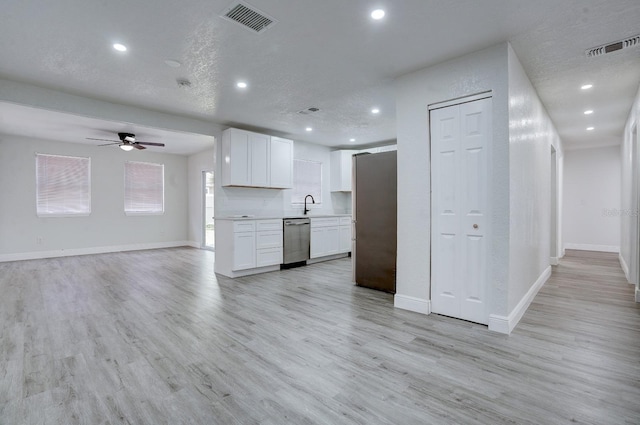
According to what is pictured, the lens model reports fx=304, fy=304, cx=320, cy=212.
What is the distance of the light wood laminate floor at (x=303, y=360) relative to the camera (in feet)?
5.69

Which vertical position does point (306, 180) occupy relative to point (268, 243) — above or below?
above

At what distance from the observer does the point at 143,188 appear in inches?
328

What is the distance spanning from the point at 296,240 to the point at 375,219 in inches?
81.8

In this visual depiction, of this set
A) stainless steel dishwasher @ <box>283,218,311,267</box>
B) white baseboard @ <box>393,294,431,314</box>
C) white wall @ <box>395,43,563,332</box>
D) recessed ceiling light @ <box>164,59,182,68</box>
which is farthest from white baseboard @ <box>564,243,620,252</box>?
recessed ceiling light @ <box>164,59,182,68</box>

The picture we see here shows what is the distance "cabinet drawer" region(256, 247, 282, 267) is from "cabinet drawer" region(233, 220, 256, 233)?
0.41 m

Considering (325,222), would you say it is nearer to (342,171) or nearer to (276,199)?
(276,199)

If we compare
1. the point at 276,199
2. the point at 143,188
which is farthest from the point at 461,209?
the point at 143,188

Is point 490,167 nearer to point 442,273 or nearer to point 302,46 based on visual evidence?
point 442,273

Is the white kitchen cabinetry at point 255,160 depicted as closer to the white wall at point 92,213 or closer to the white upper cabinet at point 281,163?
the white upper cabinet at point 281,163

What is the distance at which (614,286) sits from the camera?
4.37 meters

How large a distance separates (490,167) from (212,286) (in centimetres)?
387

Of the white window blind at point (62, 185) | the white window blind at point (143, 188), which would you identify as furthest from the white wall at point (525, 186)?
the white window blind at point (62, 185)

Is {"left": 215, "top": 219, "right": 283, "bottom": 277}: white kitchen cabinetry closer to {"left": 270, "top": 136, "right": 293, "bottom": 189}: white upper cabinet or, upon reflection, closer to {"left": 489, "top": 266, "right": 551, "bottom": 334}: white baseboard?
{"left": 270, "top": 136, "right": 293, "bottom": 189}: white upper cabinet

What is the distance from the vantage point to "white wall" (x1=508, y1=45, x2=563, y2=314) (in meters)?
2.86
